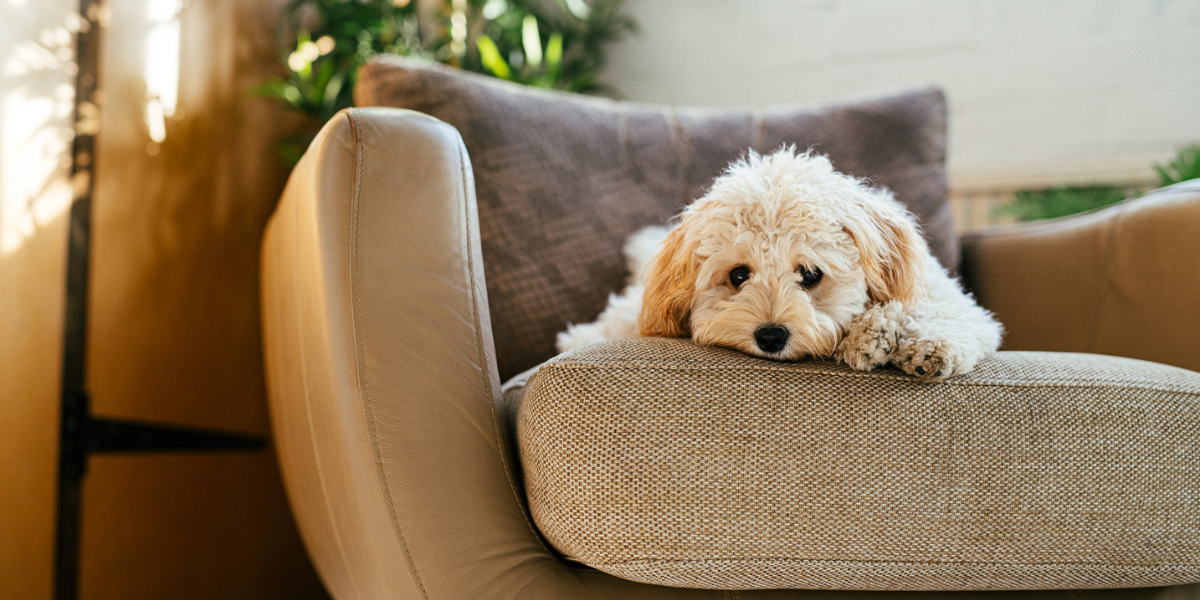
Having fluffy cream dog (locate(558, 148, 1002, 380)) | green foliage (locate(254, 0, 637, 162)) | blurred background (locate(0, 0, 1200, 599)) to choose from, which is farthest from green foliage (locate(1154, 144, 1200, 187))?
green foliage (locate(254, 0, 637, 162))

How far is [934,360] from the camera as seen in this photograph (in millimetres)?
735

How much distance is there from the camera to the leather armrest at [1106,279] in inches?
40.7

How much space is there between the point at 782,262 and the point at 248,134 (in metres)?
1.82

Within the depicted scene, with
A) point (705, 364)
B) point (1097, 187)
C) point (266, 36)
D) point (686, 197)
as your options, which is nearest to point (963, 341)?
point (705, 364)

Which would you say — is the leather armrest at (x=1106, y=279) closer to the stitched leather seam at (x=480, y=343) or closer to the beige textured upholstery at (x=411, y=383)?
the beige textured upholstery at (x=411, y=383)

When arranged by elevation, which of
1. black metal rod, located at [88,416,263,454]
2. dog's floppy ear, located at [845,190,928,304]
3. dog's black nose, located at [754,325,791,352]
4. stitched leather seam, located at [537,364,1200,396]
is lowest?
black metal rod, located at [88,416,263,454]

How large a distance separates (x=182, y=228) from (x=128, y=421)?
1.77 ft

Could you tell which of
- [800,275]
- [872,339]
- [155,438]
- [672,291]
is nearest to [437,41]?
[155,438]

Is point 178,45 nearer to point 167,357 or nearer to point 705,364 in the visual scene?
point 167,357

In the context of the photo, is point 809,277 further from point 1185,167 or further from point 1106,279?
point 1185,167

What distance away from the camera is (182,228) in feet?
6.08

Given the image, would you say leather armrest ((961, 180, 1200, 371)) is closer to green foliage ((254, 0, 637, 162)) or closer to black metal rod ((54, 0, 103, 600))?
green foliage ((254, 0, 637, 162))

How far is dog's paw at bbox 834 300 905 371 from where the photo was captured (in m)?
0.77

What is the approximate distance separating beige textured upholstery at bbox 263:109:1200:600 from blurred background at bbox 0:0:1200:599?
1.00 meters
